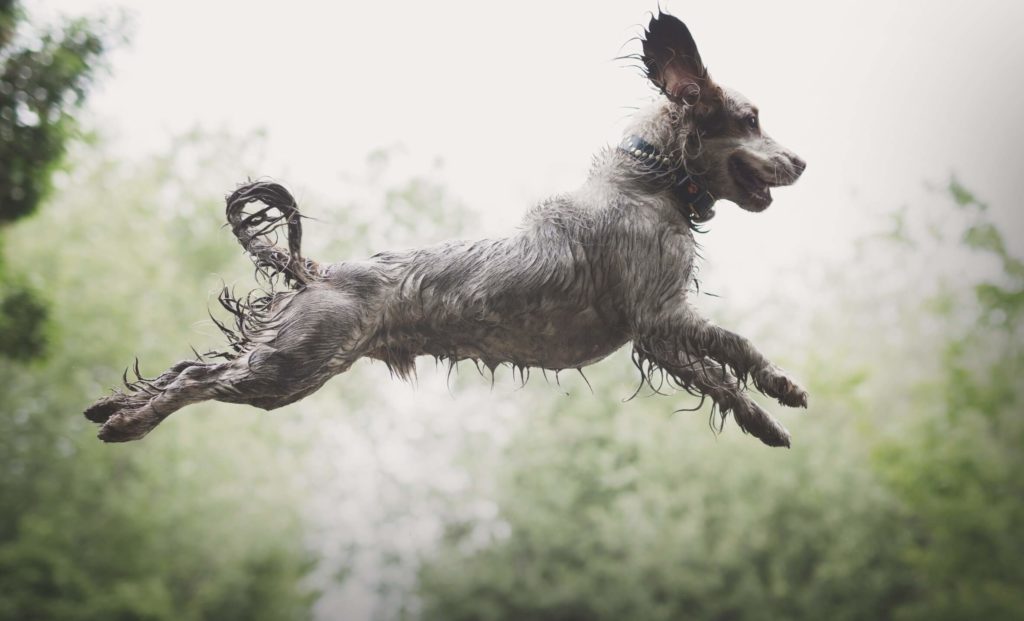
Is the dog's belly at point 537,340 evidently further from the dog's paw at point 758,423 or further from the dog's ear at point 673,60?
the dog's ear at point 673,60

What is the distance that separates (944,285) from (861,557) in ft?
12.9

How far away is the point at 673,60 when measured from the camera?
2.50m

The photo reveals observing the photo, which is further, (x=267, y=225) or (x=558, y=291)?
(x=267, y=225)

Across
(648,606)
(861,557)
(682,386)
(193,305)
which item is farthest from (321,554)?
(682,386)

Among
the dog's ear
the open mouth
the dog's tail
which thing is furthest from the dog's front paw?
the dog's tail

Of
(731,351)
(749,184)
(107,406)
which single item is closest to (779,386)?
(731,351)

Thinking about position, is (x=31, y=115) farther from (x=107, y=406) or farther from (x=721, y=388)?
(x=721, y=388)

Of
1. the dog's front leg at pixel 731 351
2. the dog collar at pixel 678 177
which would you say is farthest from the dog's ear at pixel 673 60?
the dog's front leg at pixel 731 351

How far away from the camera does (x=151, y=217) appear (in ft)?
44.1

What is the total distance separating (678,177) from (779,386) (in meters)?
0.69

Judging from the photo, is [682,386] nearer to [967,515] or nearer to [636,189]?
[636,189]

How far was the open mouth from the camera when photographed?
259 centimetres

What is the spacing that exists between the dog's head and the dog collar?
0.09 feet

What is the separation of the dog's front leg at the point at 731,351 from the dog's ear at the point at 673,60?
628 mm
